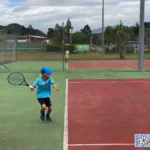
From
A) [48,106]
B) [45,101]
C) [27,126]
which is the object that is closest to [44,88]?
[45,101]

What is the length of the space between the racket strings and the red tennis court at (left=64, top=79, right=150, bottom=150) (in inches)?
52.3

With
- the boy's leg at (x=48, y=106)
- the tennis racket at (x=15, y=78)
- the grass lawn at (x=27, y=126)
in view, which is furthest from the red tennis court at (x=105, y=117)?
the tennis racket at (x=15, y=78)

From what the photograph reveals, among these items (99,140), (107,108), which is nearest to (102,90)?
(107,108)

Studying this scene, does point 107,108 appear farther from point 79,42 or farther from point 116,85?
point 79,42

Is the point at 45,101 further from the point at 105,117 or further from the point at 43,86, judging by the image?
the point at 105,117

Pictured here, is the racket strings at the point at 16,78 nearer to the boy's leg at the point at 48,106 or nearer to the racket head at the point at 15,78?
the racket head at the point at 15,78

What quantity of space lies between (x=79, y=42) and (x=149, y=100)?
110 ft

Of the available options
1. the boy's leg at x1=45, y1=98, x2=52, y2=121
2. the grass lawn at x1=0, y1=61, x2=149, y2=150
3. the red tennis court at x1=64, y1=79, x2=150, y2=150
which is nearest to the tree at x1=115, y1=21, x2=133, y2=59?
the red tennis court at x1=64, y1=79, x2=150, y2=150

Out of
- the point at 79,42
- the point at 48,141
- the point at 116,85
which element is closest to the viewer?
the point at 48,141

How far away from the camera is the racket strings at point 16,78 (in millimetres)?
8008

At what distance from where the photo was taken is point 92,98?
11.7 meters

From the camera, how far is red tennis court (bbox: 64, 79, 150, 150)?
6.51m

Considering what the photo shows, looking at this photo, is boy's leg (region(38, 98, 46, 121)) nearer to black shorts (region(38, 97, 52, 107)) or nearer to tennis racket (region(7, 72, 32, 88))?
black shorts (region(38, 97, 52, 107))

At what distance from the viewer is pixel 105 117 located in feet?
28.5
